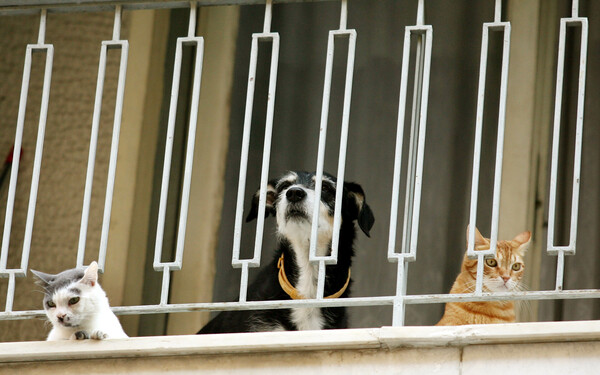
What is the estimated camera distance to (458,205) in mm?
6348

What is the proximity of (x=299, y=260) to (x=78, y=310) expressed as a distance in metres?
1.45

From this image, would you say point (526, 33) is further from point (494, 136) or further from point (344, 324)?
point (344, 324)

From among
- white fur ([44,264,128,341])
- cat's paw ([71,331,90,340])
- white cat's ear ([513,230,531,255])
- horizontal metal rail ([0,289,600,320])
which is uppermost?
white cat's ear ([513,230,531,255])

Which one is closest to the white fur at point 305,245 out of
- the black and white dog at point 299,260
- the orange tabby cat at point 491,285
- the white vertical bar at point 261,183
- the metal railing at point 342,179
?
the black and white dog at point 299,260

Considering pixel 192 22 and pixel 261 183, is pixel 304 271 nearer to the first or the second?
pixel 261 183

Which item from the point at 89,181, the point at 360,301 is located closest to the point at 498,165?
the point at 360,301

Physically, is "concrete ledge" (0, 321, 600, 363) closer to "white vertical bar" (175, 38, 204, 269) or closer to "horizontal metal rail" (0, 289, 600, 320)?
"horizontal metal rail" (0, 289, 600, 320)

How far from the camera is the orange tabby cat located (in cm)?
523

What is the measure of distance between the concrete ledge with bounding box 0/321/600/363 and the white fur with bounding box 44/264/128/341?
99 millimetres

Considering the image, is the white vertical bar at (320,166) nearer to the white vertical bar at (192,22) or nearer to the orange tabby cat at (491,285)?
the white vertical bar at (192,22)

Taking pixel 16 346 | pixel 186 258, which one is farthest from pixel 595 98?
pixel 16 346

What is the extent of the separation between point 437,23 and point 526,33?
0.49 metres

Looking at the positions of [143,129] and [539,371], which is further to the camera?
[143,129]

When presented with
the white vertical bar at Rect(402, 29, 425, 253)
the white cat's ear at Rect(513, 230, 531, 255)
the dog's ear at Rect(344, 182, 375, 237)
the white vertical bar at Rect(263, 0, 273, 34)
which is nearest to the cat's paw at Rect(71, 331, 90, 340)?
the white vertical bar at Rect(402, 29, 425, 253)
